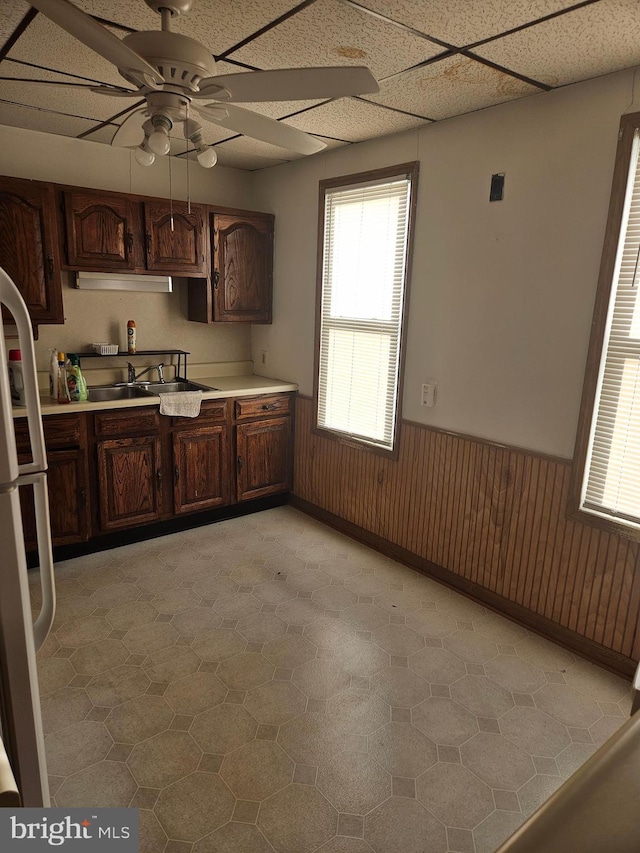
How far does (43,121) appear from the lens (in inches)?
125

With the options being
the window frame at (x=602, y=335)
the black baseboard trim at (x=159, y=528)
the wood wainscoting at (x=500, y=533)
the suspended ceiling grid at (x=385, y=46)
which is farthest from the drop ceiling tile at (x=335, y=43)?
the black baseboard trim at (x=159, y=528)

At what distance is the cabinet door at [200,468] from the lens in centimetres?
372

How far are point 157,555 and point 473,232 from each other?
103 inches

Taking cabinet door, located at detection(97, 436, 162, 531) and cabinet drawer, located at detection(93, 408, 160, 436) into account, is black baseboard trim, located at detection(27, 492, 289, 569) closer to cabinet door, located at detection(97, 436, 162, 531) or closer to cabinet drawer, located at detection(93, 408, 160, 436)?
cabinet door, located at detection(97, 436, 162, 531)

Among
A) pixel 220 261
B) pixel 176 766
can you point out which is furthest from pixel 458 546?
pixel 220 261

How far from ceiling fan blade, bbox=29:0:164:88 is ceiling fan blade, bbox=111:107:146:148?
432 millimetres

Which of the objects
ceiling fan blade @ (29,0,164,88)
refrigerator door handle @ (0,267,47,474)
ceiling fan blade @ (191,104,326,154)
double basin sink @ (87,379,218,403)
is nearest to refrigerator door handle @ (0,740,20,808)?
refrigerator door handle @ (0,267,47,474)

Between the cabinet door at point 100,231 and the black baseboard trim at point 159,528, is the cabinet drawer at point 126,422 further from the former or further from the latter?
the cabinet door at point 100,231

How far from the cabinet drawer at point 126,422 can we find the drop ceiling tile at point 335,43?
6.70ft

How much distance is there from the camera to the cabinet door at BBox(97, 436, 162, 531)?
11.3 ft

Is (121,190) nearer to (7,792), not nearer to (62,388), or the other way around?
(62,388)

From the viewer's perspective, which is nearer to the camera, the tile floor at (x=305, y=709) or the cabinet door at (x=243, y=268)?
the tile floor at (x=305, y=709)

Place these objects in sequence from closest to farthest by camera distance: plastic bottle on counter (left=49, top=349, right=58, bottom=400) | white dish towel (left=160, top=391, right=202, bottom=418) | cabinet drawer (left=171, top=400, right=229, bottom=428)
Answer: plastic bottle on counter (left=49, top=349, right=58, bottom=400) < white dish towel (left=160, top=391, right=202, bottom=418) < cabinet drawer (left=171, top=400, right=229, bottom=428)

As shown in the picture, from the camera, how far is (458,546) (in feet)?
10.2
